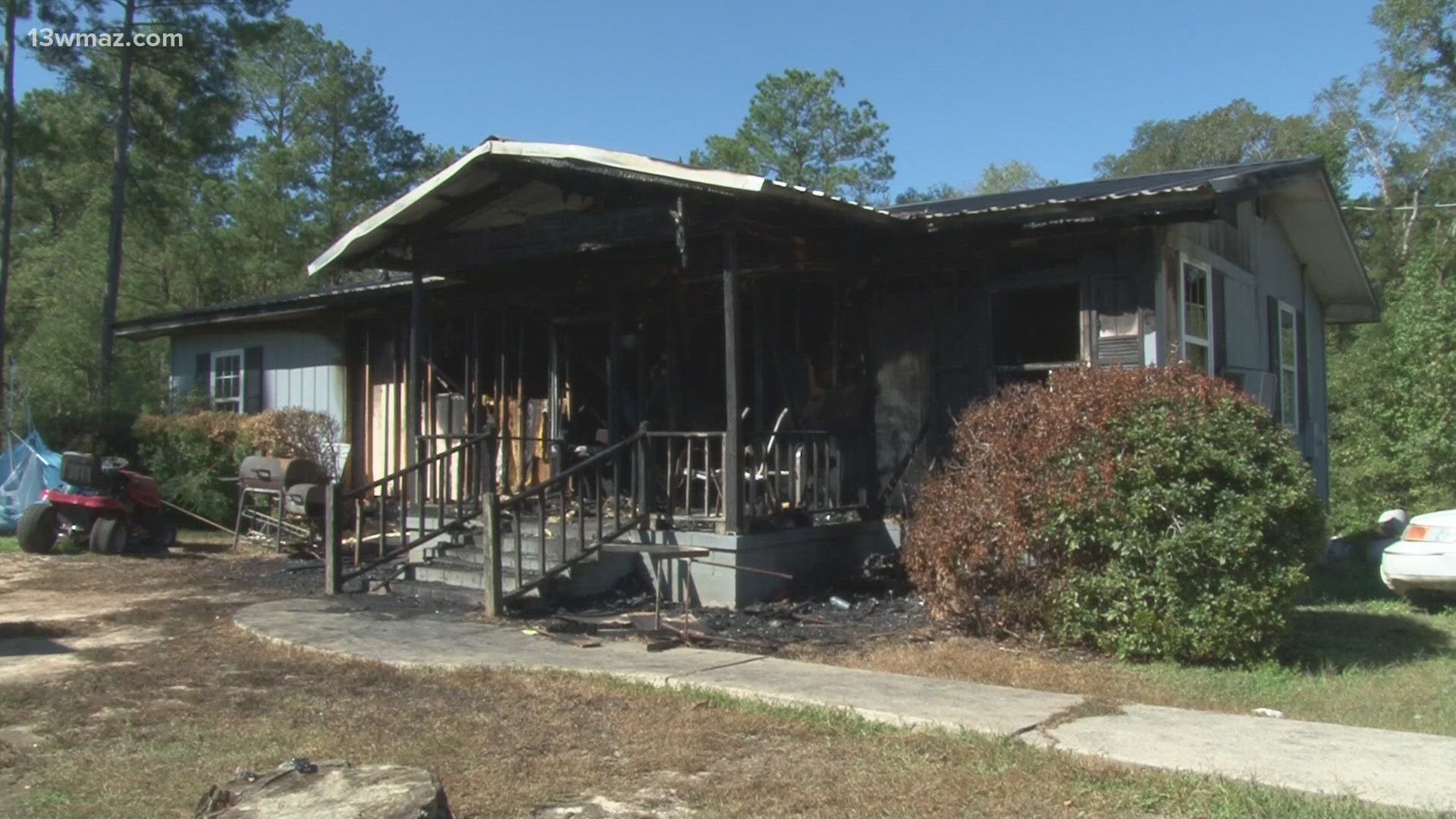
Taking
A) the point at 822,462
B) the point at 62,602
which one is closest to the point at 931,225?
the point at 822,462

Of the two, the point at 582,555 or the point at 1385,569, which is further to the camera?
the point at 1385,569

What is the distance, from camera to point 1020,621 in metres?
8.41

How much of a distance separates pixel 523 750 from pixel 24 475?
44.4 feet

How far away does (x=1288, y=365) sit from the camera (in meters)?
15.2

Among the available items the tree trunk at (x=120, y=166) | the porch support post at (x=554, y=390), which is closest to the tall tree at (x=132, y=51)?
the tree trunk at (x=120, y=166)

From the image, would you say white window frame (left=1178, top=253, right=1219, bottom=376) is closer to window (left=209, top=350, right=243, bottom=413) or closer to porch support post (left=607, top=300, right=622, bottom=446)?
porch support post (left=607, top=300, right=622, bottom=446)

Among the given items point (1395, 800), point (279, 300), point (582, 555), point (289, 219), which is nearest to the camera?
point (1395, 800)

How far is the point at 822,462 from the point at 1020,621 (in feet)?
10.4

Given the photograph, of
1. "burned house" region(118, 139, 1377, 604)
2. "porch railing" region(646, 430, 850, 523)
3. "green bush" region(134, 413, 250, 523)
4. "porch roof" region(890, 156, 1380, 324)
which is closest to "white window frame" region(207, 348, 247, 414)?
"green bush" region(134, 413, 250, 523)

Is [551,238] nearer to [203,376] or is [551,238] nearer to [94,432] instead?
[94,432]

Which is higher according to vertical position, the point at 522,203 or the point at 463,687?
the point at 522,203

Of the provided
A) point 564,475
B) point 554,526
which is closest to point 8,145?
point 554,526

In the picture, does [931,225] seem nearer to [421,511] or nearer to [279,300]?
[421,511]

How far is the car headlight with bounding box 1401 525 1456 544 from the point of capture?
33.7ft
